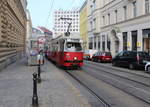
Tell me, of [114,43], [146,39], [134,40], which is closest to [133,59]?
[146,39]

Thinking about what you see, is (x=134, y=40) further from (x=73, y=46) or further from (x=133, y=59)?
(x=73, y=46)

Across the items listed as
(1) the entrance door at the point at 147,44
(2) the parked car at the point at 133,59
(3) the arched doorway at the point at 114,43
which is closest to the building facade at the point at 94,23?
(3) the arched doorway at the point at 114,43

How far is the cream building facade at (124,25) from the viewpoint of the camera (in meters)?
28.8

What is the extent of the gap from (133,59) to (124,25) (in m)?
15.1

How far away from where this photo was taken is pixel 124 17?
34.9m

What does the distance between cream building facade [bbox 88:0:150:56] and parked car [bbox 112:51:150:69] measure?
6.92 m

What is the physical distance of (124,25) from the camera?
113 feet

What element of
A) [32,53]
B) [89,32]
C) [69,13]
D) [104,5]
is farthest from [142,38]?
[69,13]

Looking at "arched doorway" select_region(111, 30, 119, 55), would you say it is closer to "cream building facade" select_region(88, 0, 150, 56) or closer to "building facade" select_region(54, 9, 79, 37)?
"cream building facade" select_region(88, 0, 150, 56)

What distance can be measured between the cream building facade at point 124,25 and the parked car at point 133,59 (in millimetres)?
6923

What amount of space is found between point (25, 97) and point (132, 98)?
149 inches

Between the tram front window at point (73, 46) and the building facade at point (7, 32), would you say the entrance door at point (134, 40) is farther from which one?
the building facade at point (7, 32)

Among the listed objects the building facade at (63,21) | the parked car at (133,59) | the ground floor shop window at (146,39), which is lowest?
the parked car at (133,59)

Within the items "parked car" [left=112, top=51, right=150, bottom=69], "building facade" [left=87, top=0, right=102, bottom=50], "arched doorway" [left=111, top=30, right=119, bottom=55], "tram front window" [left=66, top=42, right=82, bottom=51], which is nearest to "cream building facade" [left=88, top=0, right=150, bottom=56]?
"arched doorway" [left=111, top=30, right=119, bottom=55]
